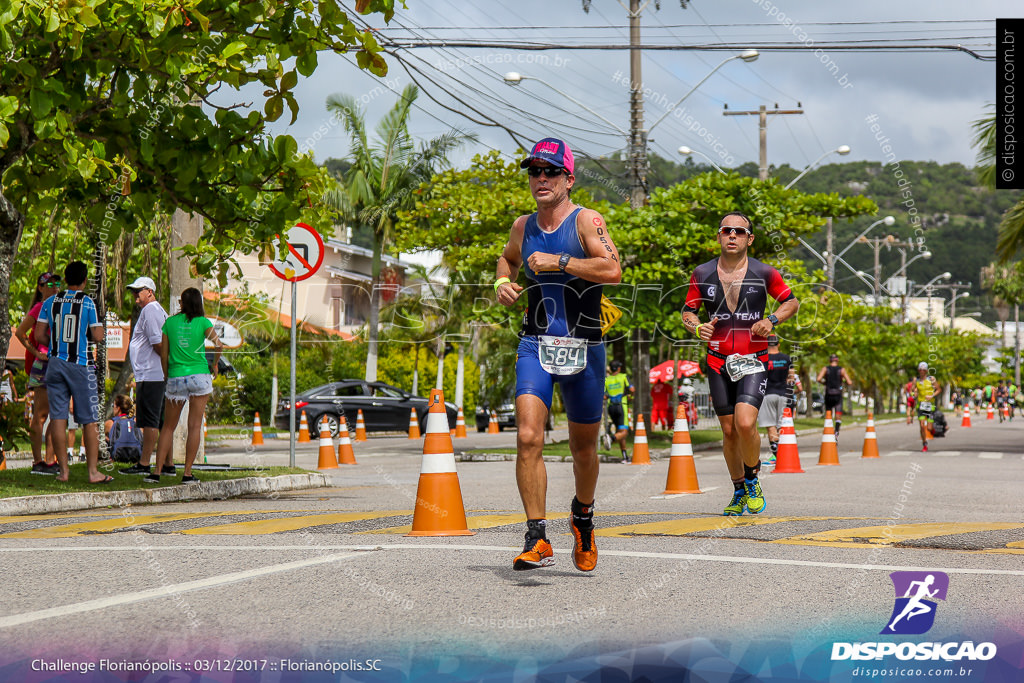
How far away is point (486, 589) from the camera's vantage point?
514 centimetres

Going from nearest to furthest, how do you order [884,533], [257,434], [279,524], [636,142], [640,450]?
[884,533]
[279,524]
[640,450]
[636,142]
[257,434]

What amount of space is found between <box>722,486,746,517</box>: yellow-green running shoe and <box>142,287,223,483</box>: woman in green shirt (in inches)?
211

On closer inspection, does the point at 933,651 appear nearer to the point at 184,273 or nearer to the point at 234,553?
the point at 234,553

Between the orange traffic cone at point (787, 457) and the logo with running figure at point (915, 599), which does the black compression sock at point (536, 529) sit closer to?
the logo with running figure at point (915, 599)

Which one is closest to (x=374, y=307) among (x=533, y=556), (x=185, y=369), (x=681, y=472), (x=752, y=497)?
(x=185, y=369)

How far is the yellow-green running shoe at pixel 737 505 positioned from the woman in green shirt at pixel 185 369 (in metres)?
5.36

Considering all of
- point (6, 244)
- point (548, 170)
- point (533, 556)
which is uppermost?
point (6, 244)

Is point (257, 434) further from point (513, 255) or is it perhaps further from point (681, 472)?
point (513, 255)

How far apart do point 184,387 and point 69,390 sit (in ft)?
3.57

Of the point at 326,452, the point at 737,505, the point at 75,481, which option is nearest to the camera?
the point at 737,505

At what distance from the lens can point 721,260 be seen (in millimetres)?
8422


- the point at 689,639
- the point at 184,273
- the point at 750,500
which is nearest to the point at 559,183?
the point at 689,639

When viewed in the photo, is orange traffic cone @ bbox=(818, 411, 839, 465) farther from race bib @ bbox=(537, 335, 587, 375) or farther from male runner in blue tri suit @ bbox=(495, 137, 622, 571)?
race bib @ bbox=(537, 335, 587, 375)

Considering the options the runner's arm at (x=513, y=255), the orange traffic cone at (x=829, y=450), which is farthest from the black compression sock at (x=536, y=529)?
the orange traffic cone at (x=829, y=450)
